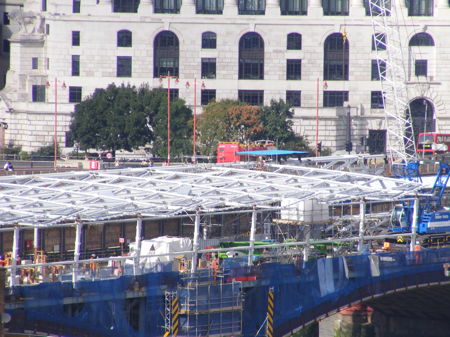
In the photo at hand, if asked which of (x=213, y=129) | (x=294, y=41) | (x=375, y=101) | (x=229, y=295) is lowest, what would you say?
(x=229, y=295)

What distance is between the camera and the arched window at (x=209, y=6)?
175 m

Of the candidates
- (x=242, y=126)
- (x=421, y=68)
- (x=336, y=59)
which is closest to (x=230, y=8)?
(x=336, y=59)

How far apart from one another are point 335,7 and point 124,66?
26.1m

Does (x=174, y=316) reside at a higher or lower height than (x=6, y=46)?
lower

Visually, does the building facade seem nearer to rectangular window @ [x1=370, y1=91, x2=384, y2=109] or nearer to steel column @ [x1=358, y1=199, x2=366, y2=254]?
rectangular window @ [x1=370, y1=91, x2=384, y2=109]

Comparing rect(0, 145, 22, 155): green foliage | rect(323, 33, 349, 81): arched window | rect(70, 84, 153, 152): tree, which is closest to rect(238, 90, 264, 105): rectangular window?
rect(323, 33, 349, 81): arched window

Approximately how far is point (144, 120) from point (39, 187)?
241 feet

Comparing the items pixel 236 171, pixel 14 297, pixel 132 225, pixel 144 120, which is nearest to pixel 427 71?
pixel 144 120

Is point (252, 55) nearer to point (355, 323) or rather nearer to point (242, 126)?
point (242, 126)

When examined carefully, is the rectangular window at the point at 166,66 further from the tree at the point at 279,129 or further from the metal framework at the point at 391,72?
the metal framework at the point at 391,72

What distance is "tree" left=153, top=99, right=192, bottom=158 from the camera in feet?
509

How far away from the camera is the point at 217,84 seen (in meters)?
174

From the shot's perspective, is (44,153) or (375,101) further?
(375,101)

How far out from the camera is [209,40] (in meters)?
174
